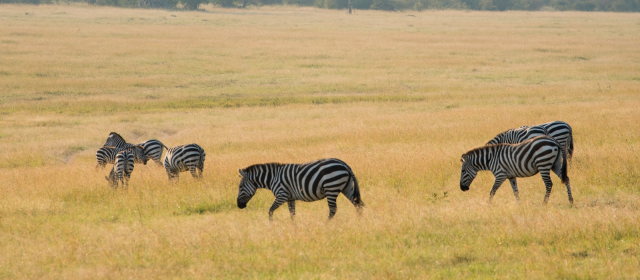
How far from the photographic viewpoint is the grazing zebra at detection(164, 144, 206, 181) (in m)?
18.8

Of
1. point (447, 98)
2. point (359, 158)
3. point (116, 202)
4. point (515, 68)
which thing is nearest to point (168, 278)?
point (116, 202)

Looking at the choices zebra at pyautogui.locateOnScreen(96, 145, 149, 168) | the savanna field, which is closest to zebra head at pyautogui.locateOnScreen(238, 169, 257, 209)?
the savanna field

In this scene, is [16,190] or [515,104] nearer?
[16,190]

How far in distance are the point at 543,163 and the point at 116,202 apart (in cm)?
917

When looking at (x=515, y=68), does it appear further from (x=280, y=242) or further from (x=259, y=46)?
(x=280, y=242)

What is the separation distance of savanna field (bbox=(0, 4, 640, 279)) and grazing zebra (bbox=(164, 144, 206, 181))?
47cm

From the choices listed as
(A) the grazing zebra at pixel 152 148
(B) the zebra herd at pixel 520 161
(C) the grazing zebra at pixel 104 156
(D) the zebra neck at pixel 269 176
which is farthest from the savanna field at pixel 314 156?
(C) the grazing zebra at pixel 104 156

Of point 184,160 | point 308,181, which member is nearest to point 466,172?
point 308,181

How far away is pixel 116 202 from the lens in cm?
1727

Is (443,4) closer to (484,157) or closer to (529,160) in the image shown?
(484,157)

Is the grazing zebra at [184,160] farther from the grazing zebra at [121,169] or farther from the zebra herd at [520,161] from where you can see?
the zebra herd at [520,161]

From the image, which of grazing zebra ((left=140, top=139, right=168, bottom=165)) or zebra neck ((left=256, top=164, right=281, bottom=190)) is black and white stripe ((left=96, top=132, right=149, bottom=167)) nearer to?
grazing zebra ((left=140, top=139, right=168, bottom=165))

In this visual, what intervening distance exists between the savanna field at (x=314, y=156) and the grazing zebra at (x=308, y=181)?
0.48 metres

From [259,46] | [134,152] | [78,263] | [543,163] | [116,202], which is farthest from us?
[259,46]
